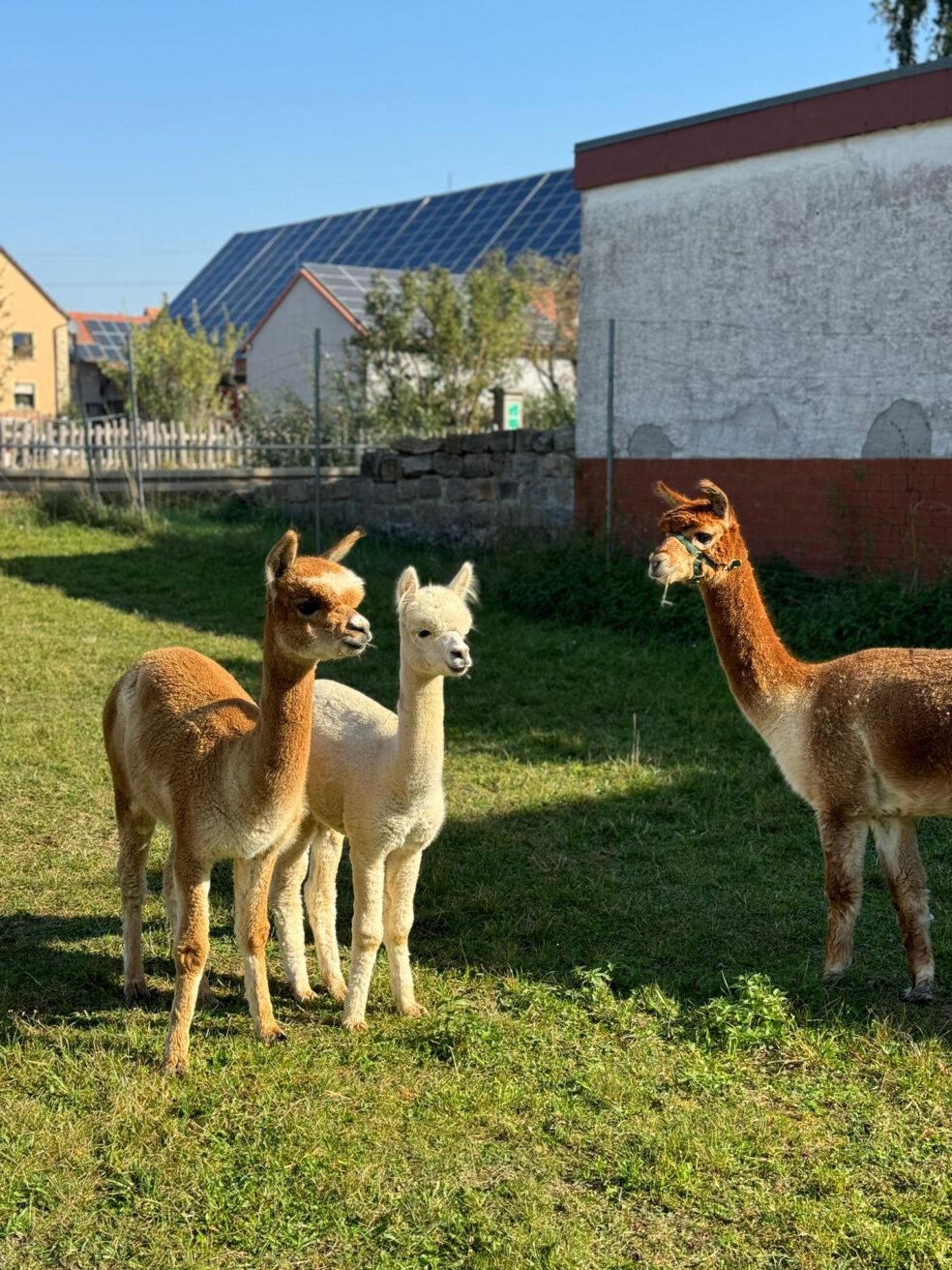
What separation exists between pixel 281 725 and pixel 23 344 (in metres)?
48.6

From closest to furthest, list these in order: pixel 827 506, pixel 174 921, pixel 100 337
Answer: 1. pixel 174 921
2. pixel 827 506
3. pixel 100 337

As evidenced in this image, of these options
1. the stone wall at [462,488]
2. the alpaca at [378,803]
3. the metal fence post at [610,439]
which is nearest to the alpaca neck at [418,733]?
the alpaca at [378,803]

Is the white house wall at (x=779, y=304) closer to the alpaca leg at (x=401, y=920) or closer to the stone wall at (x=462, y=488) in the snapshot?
the stone wall at (x=462, y=488)

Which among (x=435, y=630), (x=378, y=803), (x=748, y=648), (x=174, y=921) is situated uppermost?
(x=435, y=630)

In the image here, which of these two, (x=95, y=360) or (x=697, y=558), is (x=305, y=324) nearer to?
(x=95, y=360)

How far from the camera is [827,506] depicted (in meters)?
11.0

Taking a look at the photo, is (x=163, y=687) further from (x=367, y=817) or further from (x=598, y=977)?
(x=598, y=977)

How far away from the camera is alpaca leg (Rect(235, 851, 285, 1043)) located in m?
4.05

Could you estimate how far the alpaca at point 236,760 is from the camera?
364cm

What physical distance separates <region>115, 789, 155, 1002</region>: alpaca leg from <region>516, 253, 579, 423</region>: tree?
18.6m

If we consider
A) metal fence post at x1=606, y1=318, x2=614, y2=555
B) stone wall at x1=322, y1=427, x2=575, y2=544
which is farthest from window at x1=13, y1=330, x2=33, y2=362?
metal fence post at x1=606, y1=318, x2=614, y2=555

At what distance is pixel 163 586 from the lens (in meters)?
12.6

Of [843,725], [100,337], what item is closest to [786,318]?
[843,725]

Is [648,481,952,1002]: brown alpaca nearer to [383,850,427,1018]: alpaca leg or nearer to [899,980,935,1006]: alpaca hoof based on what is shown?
[899,980,935,1006]: alpaca hoof
